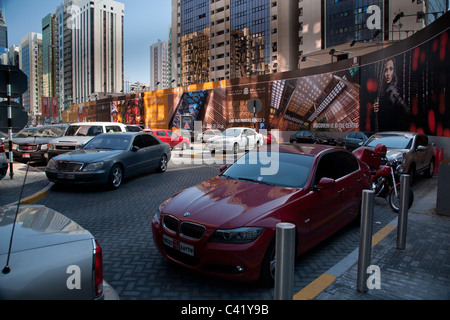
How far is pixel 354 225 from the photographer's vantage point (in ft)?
19.2

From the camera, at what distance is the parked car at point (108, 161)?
8.63 metres

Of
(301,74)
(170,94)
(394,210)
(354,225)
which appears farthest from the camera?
(170,94)

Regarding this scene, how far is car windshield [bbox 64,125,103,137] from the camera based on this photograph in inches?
562

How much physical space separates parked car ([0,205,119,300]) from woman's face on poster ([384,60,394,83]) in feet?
67.9

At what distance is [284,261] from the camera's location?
7.79 ft

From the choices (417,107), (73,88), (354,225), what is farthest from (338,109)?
(73,88)

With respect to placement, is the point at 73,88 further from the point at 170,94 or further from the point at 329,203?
the point at 329,203

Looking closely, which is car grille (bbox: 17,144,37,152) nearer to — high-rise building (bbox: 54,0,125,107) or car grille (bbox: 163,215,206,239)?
car grille (bbox: 163,215,206,239)

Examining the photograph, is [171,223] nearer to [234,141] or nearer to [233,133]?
[234,141]

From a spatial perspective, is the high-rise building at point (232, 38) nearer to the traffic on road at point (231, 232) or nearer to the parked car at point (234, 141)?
the parked car at point (234, 141)

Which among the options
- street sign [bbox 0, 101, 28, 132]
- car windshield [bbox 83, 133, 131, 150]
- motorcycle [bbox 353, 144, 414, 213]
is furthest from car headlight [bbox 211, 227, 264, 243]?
street sign [bbox 0, 101, 28, 132]

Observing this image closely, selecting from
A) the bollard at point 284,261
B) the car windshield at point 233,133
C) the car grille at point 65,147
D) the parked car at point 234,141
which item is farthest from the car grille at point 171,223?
the car windshield at point 233,133

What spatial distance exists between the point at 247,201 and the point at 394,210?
419 centimetres
